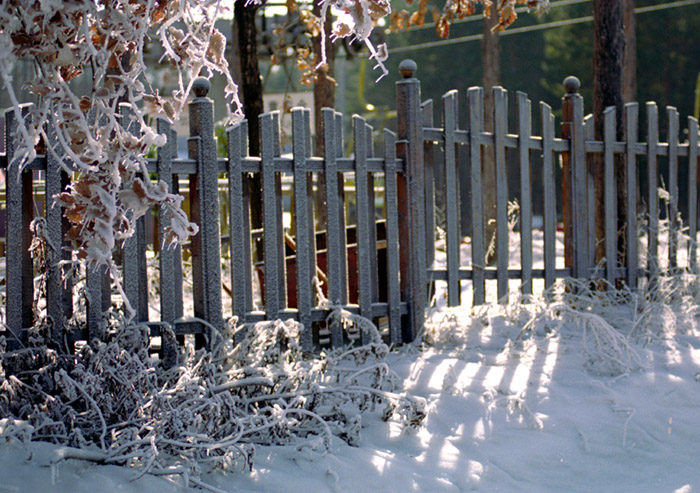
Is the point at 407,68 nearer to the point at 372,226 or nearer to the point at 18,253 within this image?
the point at 372,226

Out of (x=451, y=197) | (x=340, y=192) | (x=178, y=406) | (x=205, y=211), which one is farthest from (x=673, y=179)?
(x=178, y=406)

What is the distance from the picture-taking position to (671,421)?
351cm

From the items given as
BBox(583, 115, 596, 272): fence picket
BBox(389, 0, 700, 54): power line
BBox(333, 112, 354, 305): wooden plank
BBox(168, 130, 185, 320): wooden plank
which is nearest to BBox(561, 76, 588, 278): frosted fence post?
BBox(583, 115, 596, 272): fence picket

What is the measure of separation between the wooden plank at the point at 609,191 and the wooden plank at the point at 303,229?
2.71m

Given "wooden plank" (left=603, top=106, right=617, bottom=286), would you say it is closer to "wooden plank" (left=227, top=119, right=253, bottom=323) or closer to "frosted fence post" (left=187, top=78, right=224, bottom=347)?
"wooden plank" (left=227, top=119, right=253, bottom=323)

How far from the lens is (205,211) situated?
13.6 feet

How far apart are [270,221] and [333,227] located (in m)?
0.39

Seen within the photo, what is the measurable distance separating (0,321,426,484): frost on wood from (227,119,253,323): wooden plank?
1.59ft

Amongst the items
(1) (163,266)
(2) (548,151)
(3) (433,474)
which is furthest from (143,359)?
(2) (548,151)

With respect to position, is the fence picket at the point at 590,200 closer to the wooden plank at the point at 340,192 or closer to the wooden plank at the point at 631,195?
the wooden plank at the point at 631,195

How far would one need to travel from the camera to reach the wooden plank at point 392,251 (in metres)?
4.75

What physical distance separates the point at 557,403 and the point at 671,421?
1.61 ft

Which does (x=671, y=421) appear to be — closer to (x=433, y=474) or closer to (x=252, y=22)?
(x=433, y=474)

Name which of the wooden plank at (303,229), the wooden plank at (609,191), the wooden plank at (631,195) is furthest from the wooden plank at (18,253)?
the wooden plank at (631,195)
